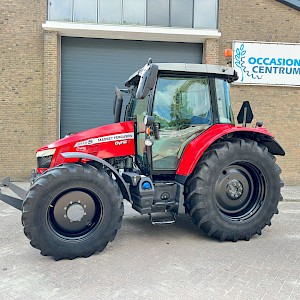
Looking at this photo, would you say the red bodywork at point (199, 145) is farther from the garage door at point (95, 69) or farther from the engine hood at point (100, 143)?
the garage door at point (95, 69)

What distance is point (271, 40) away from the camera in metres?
11.8

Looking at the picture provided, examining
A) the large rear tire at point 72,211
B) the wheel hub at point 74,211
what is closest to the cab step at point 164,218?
the large rear tire at point 72,211

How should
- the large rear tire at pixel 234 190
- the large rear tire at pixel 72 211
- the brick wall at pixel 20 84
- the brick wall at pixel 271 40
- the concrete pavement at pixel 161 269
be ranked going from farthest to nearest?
the brick wall at pixel 271 40 < the brick wall at pixel 20 84 < the large rear tire at pixel 234 190 < the large rear tire at pixel 72 211 < the concrete pavement at pixel 161 269

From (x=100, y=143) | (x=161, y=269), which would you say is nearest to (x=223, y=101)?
(x=100, y=143)

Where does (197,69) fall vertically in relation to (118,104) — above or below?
above

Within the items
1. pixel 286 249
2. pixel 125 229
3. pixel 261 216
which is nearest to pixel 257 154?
pixel 261 216

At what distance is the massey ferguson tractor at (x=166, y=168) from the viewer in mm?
4164

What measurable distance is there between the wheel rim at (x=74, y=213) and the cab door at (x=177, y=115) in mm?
1119

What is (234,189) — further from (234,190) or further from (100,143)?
(100,143)

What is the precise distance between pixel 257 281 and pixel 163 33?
945 centimetres

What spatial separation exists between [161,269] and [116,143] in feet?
6.12

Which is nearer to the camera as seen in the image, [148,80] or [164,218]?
[148,80]

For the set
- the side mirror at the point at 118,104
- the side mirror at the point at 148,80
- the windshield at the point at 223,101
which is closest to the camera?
the side mirror at the point at 148,80

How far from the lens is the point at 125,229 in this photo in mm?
5434
